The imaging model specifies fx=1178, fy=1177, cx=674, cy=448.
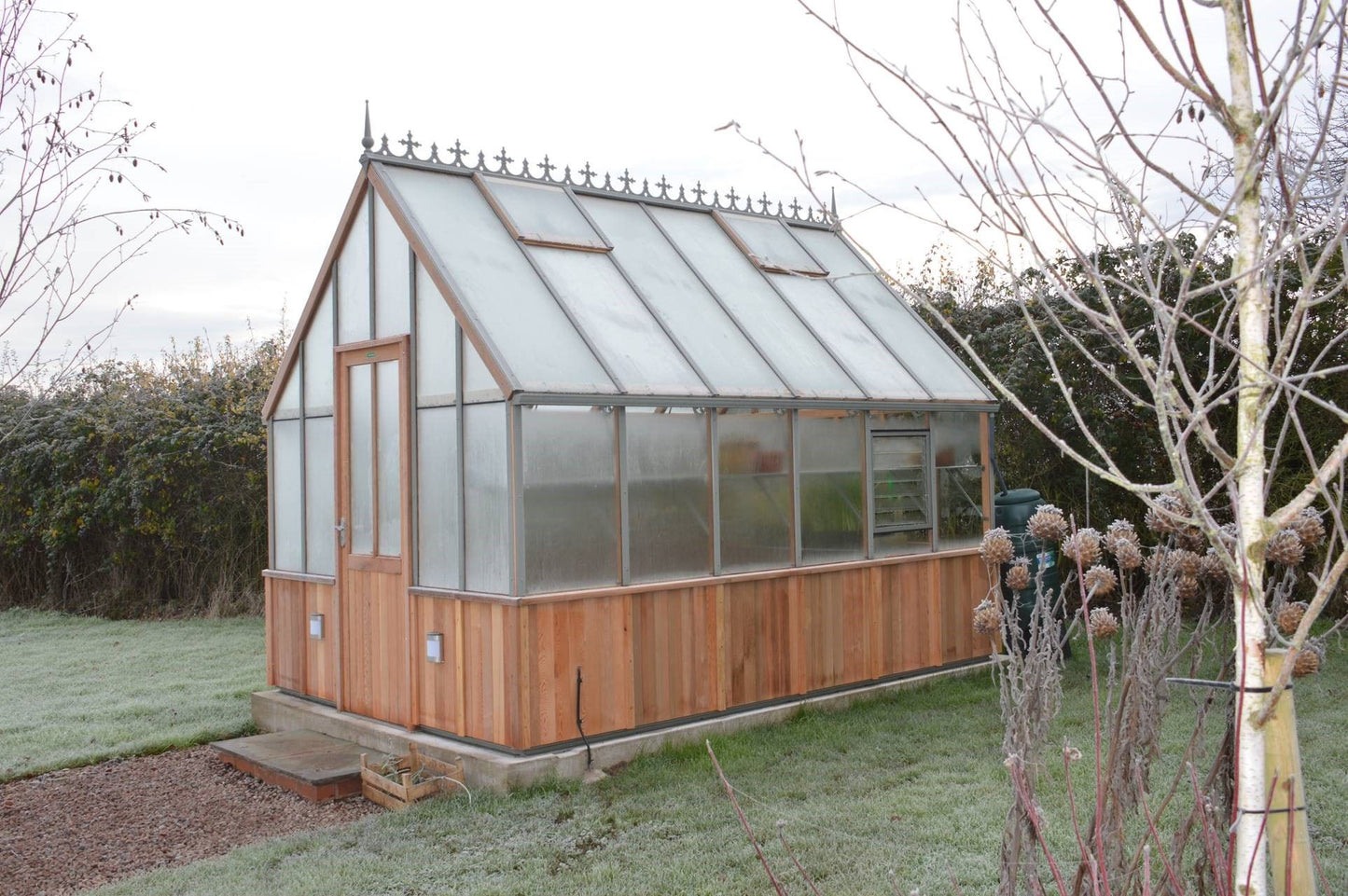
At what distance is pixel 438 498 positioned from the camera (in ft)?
22.0

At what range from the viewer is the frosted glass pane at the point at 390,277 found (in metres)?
7.06

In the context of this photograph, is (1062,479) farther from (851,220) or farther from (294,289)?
(294,289)

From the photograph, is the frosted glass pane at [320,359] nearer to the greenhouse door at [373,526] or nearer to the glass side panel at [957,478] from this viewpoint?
the greenhouse door at [373,526]

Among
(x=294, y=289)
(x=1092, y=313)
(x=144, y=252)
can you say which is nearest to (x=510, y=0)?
(x=144, y=252)

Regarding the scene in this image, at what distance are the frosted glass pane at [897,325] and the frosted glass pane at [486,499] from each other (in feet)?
10.1

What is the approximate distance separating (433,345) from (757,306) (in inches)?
98.8

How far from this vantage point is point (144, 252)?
3.98m

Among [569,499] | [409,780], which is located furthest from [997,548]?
[409,780]

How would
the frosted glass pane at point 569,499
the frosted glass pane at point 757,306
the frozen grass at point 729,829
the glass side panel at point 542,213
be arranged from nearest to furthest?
the frozen grass at point 729,829
the frosted glass pane at point 569,499
the glass side panel at point 542,213
the frosted glass pane at point 757,306


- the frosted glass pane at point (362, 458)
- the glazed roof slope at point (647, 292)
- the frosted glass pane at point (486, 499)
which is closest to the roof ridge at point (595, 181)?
the glazed roof slope at point (647, 292)

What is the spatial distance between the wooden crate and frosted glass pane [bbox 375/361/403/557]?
124 cm

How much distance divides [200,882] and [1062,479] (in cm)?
852

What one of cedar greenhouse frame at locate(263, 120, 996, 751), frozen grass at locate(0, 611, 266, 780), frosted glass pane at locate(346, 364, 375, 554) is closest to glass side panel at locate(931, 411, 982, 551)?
cedar greenhouse frame at locate(263, 120, 996, 751)

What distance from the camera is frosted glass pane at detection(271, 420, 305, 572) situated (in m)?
8.12
